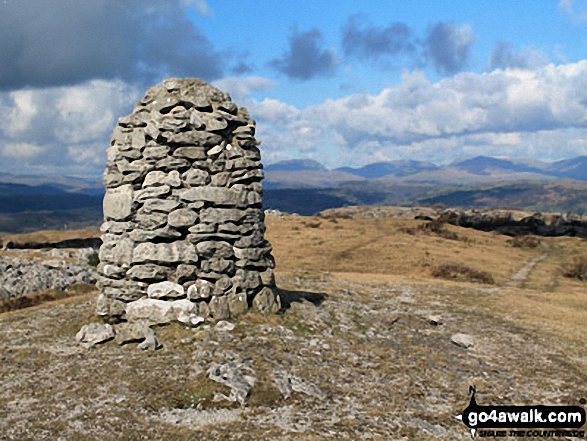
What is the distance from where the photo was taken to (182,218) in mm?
16141

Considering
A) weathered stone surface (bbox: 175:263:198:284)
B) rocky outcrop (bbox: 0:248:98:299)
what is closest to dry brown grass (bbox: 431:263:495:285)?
rocky outcrop (bbox: 0:248:98:299)

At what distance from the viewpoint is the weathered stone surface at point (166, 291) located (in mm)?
15867

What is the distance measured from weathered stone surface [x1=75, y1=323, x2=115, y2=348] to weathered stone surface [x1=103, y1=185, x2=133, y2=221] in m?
3.74

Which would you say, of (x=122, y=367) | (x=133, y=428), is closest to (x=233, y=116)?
(x=122, y=367)

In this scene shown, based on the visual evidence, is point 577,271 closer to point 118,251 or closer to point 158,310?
point 158,310

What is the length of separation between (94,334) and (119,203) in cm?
454

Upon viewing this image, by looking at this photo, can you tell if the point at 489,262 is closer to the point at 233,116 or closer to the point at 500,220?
the point at 233,116

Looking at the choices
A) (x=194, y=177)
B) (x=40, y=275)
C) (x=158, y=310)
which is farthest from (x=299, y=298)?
(x=40, y=275)

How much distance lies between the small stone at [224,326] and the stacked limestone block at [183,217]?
44 cm

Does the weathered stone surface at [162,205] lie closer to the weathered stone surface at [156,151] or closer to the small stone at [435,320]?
the weathered stone surface at [156,151]

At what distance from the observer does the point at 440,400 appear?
40.2ft

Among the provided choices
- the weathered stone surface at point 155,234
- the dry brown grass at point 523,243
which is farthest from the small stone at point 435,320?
the dry brown grass at point 523,243

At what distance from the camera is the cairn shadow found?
1888cm

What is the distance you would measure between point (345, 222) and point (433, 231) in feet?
44.2
